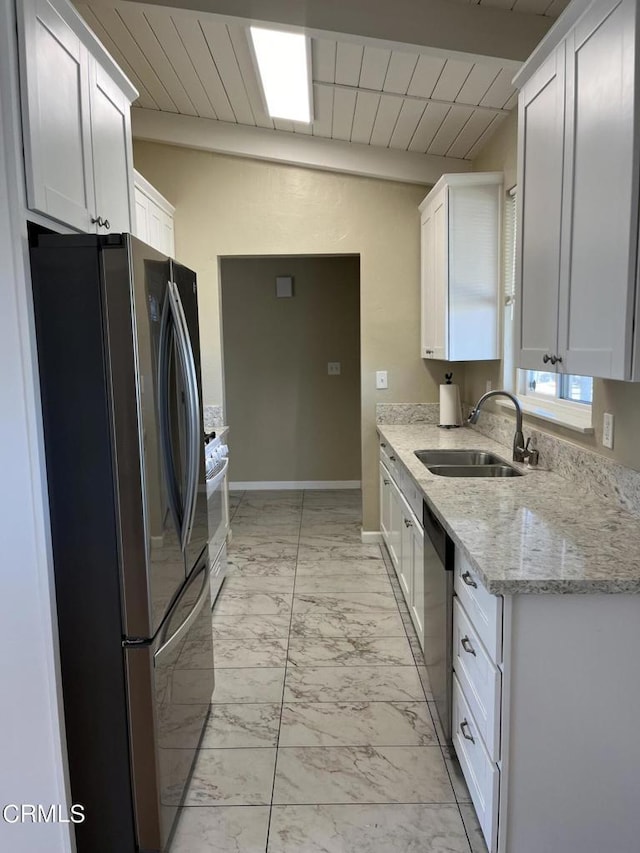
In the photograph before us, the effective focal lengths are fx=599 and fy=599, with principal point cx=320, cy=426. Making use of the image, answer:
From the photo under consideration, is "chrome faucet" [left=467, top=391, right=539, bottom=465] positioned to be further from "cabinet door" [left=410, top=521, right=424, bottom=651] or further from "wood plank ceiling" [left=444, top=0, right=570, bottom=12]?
"wood plank ceiling" [left=444, top=0, right=570, bottom=12]

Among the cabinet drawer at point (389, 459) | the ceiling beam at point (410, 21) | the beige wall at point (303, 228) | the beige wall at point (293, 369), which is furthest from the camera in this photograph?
the beige wall at point (293, 369)

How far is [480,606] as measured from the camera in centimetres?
162

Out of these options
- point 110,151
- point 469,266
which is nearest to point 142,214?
point 110,151

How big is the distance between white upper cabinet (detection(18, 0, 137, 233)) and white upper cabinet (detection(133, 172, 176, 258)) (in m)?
0.75

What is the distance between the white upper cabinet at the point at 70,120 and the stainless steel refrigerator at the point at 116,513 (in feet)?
0.68

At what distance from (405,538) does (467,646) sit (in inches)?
49.1

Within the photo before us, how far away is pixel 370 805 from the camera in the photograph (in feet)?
6.18

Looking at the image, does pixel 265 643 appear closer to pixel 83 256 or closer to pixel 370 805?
pixel 370 805

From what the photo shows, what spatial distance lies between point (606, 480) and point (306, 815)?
146 centimetres

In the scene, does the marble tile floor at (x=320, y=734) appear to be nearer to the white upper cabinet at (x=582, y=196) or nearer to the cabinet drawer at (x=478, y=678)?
the cabinet drawer at (x=478, y=678)

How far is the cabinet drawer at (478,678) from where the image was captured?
149 centimetres

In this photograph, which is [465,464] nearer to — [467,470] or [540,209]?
[467,470]

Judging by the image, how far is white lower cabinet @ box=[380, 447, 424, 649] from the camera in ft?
8.58

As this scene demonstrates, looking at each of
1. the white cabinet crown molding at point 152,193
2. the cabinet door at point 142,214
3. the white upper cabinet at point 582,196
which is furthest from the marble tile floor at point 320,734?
the white cabinet crown molding at point 152,193
